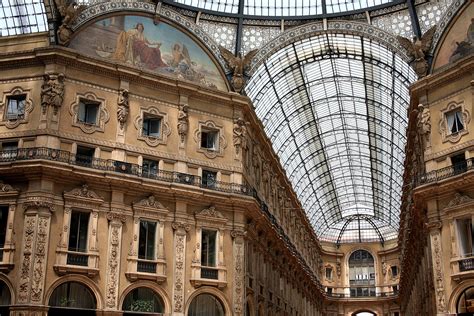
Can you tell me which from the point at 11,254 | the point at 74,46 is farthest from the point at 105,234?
the point at 74,46

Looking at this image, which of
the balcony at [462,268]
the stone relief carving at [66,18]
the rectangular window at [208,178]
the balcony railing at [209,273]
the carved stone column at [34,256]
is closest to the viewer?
the carved stone column at [34,256]

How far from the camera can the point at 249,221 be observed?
138 ft

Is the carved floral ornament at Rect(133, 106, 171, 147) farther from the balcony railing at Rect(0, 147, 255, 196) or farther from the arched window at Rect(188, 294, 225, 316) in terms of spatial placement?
the arched window at Rect(188, 294, 225, 316)

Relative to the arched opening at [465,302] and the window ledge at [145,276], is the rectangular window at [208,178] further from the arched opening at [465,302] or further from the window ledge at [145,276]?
the arched opening at [465,302]

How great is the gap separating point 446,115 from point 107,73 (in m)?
21.8

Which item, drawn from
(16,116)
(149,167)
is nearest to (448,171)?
(149,167)

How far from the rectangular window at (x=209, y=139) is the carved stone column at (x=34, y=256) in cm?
1168

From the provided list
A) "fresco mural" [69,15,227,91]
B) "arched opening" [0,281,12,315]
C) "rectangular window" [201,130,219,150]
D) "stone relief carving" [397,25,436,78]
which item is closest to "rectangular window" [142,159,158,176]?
"rectangular window" [201,130,219,150]

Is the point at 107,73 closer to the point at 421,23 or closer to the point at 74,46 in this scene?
the point at 74,46

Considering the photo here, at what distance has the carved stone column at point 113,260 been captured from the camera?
111 feet

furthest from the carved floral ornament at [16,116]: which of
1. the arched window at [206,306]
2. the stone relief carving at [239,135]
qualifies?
the arched window at [206,306]

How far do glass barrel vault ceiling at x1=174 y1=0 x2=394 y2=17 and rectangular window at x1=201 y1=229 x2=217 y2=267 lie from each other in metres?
17.6

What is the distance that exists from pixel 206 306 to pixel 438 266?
14.5 meters

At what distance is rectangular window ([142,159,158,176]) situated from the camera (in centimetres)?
3706
